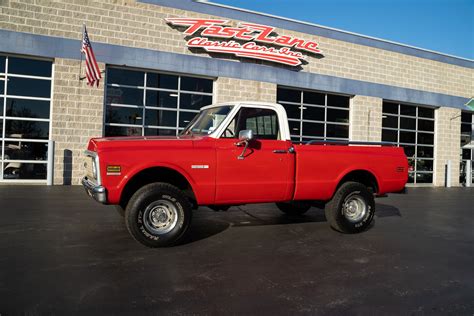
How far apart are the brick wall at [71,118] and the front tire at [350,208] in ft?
33.6

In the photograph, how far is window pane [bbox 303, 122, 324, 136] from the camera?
1822cm

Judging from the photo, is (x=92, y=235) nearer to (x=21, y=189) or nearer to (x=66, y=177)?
(x=21, y=189)

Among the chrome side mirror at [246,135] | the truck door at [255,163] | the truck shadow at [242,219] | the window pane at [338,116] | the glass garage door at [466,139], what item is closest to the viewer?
the chrome side mirror at [246,135]

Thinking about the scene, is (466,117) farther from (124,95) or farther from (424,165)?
(124,95)

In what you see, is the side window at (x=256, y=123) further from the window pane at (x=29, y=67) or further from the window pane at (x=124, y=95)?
the window pane at (x=29, y=67)

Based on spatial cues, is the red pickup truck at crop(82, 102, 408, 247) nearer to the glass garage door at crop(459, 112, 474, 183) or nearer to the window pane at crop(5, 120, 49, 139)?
the window pane at crop(5, 120, 49, 139)

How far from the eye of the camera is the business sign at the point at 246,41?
50.0 feet

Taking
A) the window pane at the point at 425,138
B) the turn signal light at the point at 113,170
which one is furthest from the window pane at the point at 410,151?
the turn signal light at the point at 113,170

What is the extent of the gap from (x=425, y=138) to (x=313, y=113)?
764 centimetres

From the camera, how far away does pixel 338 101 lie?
62.5 ft

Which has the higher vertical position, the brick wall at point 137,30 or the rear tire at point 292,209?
the brick wall at point 137,30

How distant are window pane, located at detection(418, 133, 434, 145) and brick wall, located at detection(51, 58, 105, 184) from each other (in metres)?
17.0

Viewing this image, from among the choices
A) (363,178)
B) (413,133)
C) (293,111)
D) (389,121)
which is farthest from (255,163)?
(413,133)

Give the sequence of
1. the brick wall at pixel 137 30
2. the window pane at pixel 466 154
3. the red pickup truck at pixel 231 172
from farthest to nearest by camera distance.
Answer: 1. the window pane at pixel 466 154
2. the brick wall at pixel 137 30
3. the red pickup truck at pixel 231 172
